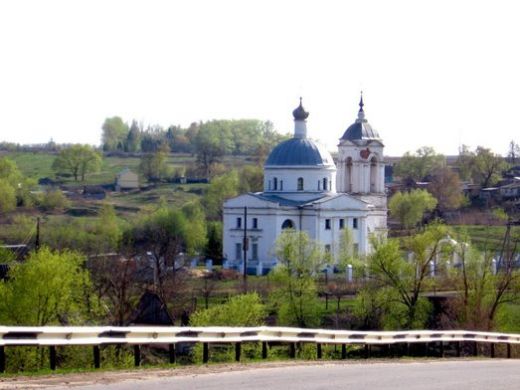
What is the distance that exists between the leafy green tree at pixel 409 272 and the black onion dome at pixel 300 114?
29969mm

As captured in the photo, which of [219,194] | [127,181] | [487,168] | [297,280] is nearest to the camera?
[297,280]

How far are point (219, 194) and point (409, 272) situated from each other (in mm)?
62747

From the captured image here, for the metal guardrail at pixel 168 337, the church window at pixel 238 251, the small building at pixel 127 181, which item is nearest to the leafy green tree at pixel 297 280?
the church window at pixel 238 251

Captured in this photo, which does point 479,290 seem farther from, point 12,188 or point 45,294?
point 12,188

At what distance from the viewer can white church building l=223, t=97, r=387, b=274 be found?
85.7m

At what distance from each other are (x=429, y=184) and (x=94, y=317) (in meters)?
98.6

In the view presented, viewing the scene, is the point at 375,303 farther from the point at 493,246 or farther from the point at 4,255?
the point at 493,246

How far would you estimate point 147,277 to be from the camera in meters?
63.0

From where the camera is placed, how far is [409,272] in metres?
56.7

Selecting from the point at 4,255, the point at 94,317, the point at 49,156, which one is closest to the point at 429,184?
the point at 49,156

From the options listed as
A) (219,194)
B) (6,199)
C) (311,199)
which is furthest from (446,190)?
(311,199)

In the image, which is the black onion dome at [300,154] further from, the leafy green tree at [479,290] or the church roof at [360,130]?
the leafy green tree at [479,290]

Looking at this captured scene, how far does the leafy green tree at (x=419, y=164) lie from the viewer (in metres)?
155

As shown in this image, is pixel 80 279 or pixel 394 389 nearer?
pixel 394 389
